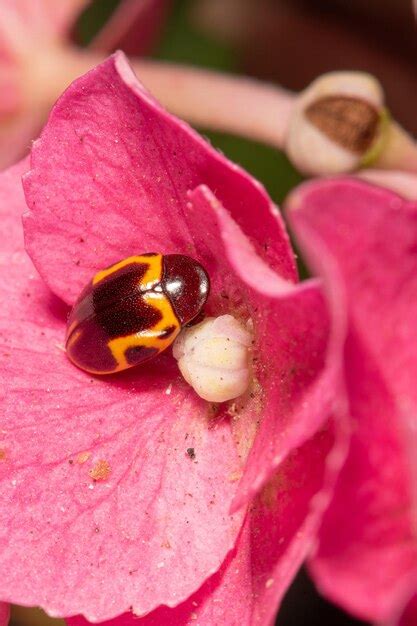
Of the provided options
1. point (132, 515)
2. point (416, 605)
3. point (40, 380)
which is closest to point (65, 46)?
point (40, 380)

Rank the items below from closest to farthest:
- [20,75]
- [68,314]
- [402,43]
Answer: [68,314]
[20,75]
[402,43]

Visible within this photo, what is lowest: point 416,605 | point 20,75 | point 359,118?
point 20,75

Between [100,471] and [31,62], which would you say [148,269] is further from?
[31,62]

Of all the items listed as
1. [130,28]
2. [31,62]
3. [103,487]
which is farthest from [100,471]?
[130,28]

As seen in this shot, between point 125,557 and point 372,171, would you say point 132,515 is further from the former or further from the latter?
point 372,171

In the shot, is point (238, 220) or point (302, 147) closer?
point (238, 220)

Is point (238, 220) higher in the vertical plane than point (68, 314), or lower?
higher

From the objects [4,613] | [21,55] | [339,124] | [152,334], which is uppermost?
[339,124]
